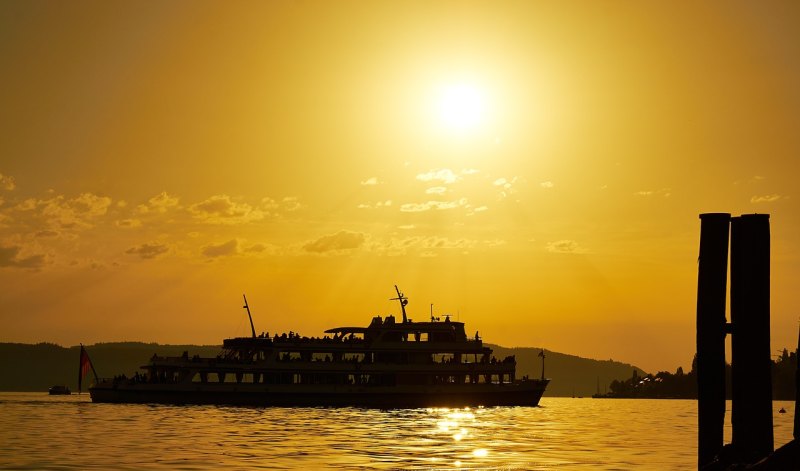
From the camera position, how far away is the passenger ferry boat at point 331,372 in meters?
86.6

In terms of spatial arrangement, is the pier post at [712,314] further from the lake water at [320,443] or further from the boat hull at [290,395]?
the boat hull at [290,395]

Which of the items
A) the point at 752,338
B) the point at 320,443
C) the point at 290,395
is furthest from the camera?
the point at 290,395

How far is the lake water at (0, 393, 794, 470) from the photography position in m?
38.6

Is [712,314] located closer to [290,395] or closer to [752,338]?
[752,338]

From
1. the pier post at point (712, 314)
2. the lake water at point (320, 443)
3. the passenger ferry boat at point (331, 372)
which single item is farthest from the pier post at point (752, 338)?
the passenger ferry boat at point (331, 372)

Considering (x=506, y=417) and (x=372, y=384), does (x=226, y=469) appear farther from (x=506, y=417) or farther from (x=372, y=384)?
(x=372, y=384)

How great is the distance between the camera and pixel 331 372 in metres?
88.1

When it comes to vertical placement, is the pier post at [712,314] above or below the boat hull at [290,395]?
above

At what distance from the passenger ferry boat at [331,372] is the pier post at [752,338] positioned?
224 ft

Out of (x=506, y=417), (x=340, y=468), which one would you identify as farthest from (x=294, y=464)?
(x=506, y=417)

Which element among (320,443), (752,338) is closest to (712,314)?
(752,338)

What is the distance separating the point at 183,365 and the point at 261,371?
663 cm

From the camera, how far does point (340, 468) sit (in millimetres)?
36531

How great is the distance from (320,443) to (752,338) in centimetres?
3065
